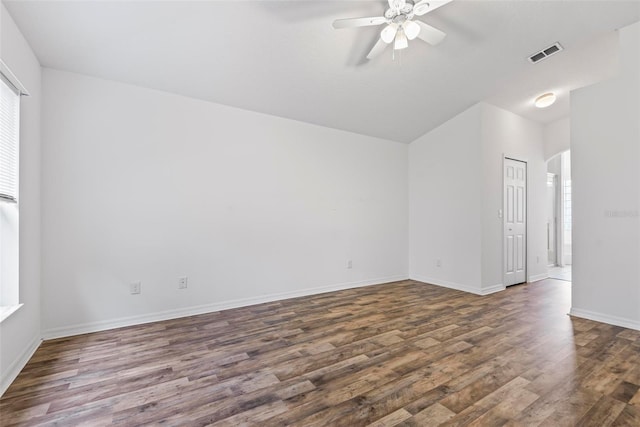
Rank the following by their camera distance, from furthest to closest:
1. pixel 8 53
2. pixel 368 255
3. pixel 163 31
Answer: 1. pixel 368 255
2. pixel 163 31
3. pixel 8 53

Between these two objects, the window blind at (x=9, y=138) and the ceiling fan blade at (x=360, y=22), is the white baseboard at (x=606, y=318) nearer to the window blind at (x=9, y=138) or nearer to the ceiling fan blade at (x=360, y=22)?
the ceiling fan blade at (x=360, y=22)

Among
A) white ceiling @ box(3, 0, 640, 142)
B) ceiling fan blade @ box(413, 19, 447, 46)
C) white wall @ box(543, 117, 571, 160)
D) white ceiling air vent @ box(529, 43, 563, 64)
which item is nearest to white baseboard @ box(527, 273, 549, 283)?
white wall @ box(543, 117, 571, 160)

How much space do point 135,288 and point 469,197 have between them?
4465 millimetres

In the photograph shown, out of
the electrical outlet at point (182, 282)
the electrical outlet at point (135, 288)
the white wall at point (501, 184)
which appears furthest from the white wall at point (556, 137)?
the electrical outlet at point (135, 288)

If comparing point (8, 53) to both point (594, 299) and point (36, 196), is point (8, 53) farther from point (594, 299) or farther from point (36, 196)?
point (594, 299)

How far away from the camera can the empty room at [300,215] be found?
1.97 m

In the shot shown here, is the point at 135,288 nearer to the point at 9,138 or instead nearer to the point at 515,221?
the point at 9,138

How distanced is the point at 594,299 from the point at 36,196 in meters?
5.67

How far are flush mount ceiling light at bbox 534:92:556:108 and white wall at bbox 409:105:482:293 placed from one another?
96 cm

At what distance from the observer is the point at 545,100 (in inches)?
170

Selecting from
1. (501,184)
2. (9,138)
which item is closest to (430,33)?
(501,184)

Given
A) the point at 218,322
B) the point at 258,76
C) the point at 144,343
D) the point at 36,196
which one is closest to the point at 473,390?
the point at 218,322

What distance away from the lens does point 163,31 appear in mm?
2469

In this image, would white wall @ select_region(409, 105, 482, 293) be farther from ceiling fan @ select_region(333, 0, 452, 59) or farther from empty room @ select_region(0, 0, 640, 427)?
ceiling fan @ select_region(333, 0, 452, 59)
